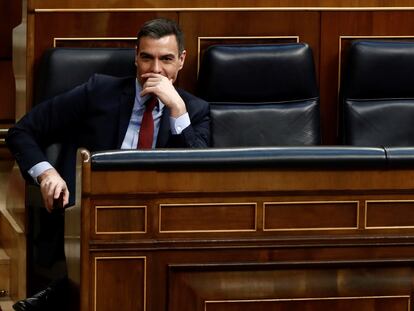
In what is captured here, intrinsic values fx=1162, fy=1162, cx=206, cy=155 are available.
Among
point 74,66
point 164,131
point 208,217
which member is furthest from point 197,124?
point 208,217

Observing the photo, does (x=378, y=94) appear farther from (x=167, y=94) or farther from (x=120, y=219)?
(x=120, y=219)

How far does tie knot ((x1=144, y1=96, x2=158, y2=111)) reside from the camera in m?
1.23

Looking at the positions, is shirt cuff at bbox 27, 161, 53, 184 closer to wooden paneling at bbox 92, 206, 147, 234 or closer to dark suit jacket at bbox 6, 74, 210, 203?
dark suit jacket at bbox 6, 74, 210, 203

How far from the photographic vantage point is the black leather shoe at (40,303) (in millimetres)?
1104

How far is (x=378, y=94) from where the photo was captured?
1.37 meters

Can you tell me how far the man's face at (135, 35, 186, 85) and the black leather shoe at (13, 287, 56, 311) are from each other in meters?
0.26

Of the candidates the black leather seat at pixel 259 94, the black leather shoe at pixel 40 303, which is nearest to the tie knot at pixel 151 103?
the black leather seat at pixel 259 94

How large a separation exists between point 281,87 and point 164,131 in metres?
0.19

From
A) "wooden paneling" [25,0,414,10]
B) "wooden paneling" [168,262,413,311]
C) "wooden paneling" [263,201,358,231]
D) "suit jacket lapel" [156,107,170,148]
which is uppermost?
"wooden paneling" [25,0,414,10]

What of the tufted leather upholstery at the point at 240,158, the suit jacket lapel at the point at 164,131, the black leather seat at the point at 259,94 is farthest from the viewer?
the black leather seat at the point at 259,94

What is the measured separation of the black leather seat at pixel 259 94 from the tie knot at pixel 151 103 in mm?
105

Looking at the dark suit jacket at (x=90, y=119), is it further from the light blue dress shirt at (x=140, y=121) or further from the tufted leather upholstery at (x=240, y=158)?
the tufted leather upholstery at (x=240, y=158)

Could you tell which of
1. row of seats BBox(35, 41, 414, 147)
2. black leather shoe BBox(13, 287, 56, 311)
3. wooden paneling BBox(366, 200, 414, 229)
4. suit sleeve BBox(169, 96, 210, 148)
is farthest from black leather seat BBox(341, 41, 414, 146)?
black leather shoe BBox(13, 287, 56, 311)

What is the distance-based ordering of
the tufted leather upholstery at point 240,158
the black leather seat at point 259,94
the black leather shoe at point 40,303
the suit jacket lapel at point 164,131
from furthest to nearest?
the black leather seat at point 259,94 → the suit jacket lapel at point 164,131 → the black leather shoe at point 40,303 → the tufted leather upholstery at point 240,158
